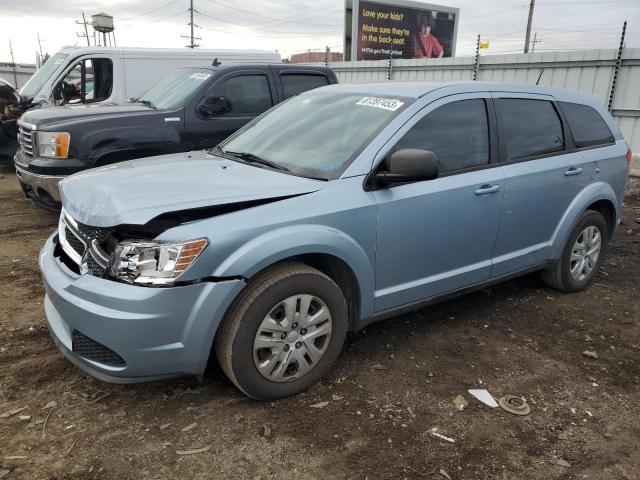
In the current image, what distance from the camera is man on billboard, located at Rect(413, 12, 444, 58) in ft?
103

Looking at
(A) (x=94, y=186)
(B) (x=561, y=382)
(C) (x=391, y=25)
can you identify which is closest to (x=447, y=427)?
(B) (x=561, y=382)

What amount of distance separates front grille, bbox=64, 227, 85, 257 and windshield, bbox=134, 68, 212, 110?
11.8 feet

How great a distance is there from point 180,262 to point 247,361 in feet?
2.15

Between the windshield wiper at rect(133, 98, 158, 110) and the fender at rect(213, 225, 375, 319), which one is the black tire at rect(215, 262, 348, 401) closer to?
the fender at rect(213, 225, 375, 319)

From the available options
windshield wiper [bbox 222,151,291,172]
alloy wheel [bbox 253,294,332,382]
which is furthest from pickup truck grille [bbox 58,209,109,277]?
windshield wiper [bbox 222,151,291,172]

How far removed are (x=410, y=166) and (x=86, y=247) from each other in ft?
5.92

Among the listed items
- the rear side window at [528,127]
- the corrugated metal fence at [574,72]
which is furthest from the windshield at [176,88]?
the rear side window at [528,127]

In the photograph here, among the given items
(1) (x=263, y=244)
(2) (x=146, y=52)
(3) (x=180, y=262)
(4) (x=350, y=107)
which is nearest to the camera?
(3) (x=180, y=262)

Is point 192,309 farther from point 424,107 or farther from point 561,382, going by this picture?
point 561,382

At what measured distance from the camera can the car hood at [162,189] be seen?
268cm

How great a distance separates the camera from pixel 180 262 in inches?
100

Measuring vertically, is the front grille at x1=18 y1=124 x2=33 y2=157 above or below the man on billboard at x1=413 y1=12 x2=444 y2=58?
below

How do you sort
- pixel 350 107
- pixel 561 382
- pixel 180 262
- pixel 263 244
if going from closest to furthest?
pixel 180 262 < pixel 263 244 < pixel 561 382 < pixel 350 107

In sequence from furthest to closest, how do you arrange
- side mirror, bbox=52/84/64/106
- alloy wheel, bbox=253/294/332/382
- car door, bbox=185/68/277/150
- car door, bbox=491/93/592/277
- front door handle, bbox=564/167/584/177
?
1. side mirror, bbox=52/84/64/106
2. car door, bbox=185/68/277/150
3. front door handle, bbox=564/167/584/177
4. car door, bbox=491/93/592/277
5. alloy wheel, bbox=253/294/332/382
